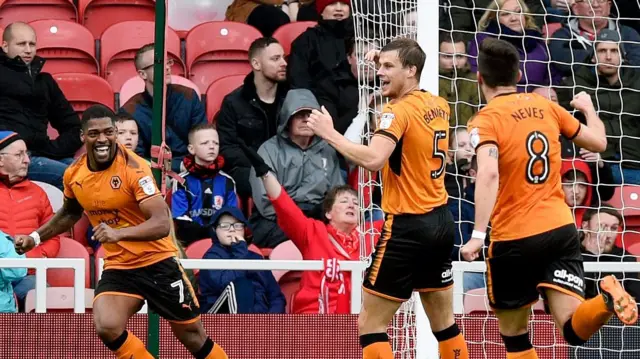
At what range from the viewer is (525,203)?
7.00 m

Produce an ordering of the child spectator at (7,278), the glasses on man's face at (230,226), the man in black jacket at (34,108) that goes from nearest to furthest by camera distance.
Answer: the child spectator at (7,278) < the glasses on man's face at (230,226) < the man in black jacket at (34,108)

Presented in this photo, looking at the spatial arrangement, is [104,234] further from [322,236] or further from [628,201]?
[628,201]

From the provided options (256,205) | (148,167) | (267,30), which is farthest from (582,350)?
(267,30)

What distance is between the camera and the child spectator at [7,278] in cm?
915

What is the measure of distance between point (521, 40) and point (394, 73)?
380cm

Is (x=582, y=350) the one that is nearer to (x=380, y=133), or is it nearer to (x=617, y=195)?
(x=617, y=195)

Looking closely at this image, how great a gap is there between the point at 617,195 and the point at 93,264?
4.34 metres

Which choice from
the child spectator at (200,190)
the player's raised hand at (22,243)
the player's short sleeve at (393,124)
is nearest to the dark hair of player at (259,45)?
the child spectator at (200,190)

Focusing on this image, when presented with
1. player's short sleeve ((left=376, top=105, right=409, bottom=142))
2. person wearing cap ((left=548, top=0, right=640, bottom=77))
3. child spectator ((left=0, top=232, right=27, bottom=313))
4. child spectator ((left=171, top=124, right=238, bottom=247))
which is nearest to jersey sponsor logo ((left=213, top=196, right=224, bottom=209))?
child spectator ((left=171, top=124, right=238, bottom=247))

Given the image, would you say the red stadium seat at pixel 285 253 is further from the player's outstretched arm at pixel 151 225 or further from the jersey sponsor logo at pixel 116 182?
the jersey sponsor logo at pixel 116 182

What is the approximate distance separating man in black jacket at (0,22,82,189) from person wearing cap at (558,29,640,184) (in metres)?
4.21

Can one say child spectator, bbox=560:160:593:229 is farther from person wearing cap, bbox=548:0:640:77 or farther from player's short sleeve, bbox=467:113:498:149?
player's short sleeve, bbox=467:113:498:149

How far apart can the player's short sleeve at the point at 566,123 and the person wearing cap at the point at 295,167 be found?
349 cm

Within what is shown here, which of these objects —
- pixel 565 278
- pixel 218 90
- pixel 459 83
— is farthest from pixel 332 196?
pixel 565 278
